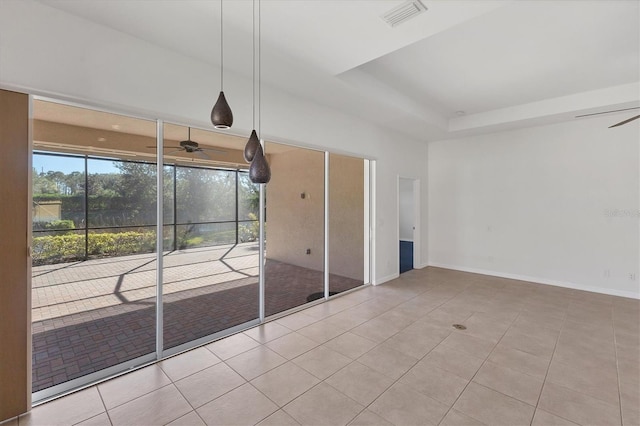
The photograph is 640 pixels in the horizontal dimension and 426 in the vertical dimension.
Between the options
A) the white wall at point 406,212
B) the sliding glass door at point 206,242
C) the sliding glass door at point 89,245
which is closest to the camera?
the sliding glass door at point 89,245

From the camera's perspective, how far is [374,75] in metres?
3.98

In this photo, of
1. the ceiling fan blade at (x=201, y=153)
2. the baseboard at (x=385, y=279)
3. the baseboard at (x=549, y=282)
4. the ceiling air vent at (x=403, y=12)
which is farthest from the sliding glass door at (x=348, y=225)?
the ceiling air vent at (x=403, y=12)

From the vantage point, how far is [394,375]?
2629 mm

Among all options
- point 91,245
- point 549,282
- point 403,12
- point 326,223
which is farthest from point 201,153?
point 549,282

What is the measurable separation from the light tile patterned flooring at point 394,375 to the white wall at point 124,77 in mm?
2466

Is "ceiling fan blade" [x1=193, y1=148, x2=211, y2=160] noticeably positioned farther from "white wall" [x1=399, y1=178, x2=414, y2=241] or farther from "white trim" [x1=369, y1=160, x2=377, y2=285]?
"white wall" [x1=399, y1=178, x2=414, y2=241]

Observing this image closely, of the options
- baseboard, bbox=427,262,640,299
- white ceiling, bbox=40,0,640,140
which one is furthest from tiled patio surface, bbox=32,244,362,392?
baseboard, bbox=427,262,640,299

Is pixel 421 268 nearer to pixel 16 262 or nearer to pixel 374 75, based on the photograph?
pixel 374 75

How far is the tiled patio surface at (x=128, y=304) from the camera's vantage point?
9.29ft

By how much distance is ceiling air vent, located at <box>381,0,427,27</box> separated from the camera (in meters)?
2.24

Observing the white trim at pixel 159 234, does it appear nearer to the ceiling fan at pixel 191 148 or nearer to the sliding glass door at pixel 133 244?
the sliding glass door at pixel 133 244

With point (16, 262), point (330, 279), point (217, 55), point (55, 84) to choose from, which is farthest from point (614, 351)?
point (55, 84)

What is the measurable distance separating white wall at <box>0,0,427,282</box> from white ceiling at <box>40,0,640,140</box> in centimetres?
13

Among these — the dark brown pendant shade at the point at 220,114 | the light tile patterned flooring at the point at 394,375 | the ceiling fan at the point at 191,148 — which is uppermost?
the ceiling fan at the point at 191,148
